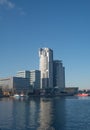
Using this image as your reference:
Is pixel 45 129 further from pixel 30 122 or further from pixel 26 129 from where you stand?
pixel 30 122

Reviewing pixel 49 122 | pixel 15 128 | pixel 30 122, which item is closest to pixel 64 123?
pixel 49 122

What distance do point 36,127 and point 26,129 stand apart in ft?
12.7

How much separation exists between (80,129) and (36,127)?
1115cm

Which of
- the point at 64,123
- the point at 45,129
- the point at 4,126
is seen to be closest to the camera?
the point at 45,129

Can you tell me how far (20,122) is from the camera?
285 feet

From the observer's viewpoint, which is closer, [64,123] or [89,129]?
[89,129]

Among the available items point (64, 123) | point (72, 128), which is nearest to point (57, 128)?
point (72, 128)

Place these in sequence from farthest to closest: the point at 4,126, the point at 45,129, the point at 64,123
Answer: the point at 64,123 → the point at 4,126 → the point at 45,129

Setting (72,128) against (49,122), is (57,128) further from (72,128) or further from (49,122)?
(49,122)

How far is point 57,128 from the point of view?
7650cm

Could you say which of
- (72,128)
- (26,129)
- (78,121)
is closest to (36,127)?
(26,129)

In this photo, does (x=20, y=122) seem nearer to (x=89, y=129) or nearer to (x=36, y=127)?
(x=36, y=127)

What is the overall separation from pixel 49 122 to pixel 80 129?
542 inches

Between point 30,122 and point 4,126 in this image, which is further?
point 30,122
